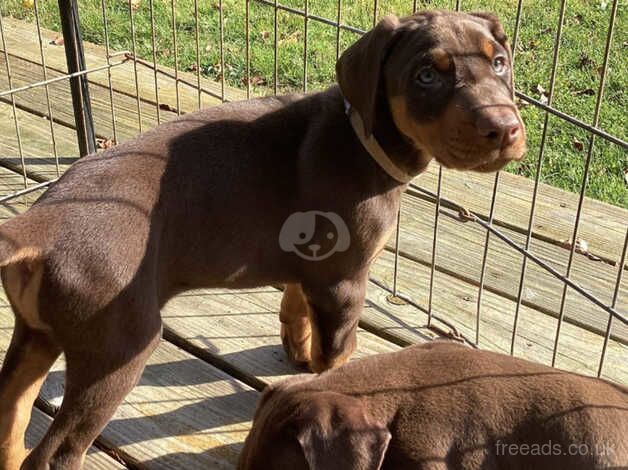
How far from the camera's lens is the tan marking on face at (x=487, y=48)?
2727 mm

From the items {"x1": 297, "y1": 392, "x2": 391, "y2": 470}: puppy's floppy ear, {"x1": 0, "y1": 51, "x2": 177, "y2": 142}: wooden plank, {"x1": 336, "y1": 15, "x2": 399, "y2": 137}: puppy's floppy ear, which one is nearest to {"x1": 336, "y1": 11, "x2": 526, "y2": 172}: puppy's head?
{"x1": 336, "y1": 15, "x2": 399, "y2": 137}: puppy's floppy ear

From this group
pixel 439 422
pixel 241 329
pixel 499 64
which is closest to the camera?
pixel 439 422

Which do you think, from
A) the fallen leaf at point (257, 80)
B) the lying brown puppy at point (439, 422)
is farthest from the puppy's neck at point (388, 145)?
the fallen leaf at point (257, 80)

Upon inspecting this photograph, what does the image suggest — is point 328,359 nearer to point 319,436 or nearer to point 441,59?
point 319,436

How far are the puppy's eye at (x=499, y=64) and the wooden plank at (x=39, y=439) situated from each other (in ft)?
5.88

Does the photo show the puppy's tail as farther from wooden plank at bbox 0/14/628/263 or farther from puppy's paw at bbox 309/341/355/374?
wooden plank at bbox 0/14/628/263

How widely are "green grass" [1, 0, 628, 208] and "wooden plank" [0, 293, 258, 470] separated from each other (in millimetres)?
2243

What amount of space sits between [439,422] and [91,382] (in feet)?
3.19

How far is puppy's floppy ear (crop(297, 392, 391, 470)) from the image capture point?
214 centimetres

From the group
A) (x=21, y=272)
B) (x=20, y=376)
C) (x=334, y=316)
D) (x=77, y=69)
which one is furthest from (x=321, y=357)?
(x=77, y=69)

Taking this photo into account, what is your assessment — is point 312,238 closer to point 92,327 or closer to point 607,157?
point 92,327

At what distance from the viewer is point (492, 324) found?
12.1ft

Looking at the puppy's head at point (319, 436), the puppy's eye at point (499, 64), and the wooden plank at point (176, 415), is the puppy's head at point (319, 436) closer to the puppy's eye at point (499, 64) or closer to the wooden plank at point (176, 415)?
the wooden plank at point (176, 415)

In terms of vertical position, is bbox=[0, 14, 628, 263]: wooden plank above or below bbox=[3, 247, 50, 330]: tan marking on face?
below
